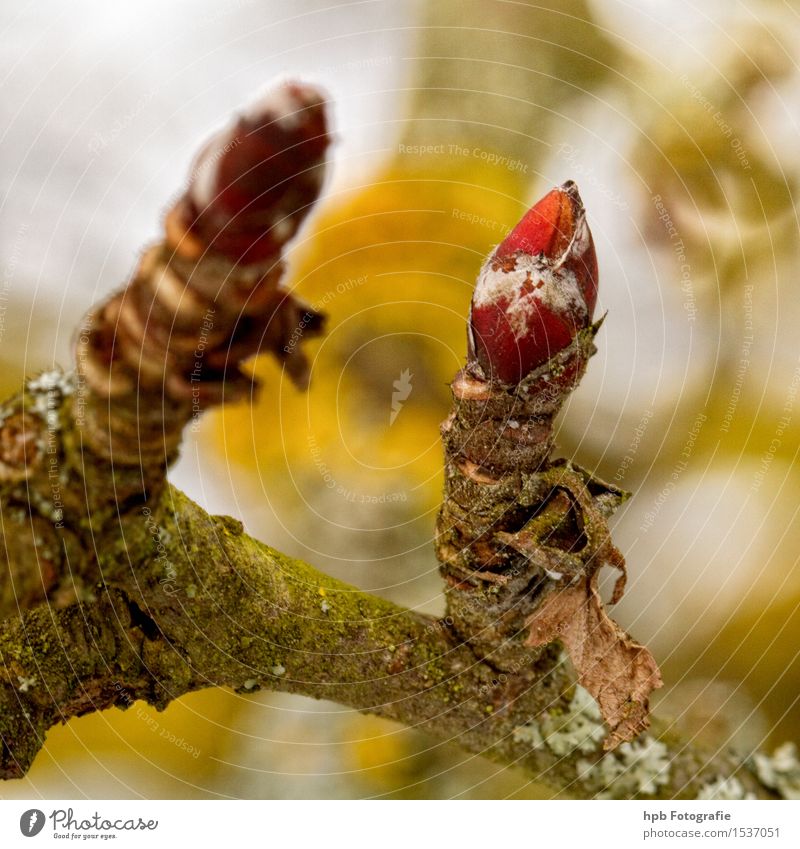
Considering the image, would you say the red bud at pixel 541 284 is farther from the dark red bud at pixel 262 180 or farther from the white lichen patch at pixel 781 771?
the white lichen patch at pixel 781 771

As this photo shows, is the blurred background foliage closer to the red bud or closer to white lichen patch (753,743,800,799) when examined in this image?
white lichen patch (753,743,800,799)

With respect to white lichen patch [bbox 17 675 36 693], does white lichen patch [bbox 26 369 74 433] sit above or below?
above

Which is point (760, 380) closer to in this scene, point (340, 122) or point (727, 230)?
point (727, 230)

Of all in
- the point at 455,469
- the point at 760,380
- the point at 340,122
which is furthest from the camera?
the point at 760,380

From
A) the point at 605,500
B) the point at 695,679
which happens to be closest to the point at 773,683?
the point at 695,679

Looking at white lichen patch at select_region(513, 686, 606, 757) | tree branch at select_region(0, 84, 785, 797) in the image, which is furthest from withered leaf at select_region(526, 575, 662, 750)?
white lichen patch at select_region(513, 686, 606, 757)
